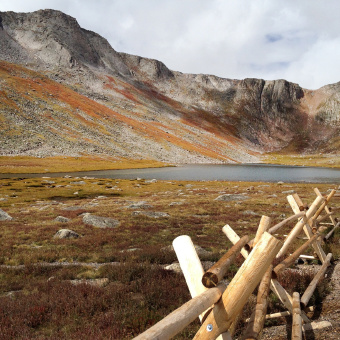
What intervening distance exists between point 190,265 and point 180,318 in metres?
1.29

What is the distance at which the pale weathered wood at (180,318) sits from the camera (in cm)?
261

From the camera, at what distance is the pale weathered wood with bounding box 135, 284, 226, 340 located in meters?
2.61

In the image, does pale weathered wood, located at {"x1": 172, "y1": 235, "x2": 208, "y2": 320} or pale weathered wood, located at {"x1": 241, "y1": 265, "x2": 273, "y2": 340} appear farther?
pale weathered wood, located at {"x1": 241, "y1": 265, "x2": 273, "y2": 340}

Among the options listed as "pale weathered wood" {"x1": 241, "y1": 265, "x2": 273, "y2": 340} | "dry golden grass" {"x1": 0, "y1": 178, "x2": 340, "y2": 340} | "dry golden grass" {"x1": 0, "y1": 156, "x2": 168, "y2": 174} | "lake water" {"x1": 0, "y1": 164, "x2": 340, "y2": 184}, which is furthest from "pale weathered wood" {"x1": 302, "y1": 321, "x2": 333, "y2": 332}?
"dry golden grass" {"x1": 0, "y1": 156, "x2": 168, "y2": 174}

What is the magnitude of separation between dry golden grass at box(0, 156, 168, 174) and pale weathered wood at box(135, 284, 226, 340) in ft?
316

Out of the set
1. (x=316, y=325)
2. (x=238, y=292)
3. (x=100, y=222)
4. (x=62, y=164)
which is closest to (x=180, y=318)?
(x=238, y=292)

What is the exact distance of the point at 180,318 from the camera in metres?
2.90

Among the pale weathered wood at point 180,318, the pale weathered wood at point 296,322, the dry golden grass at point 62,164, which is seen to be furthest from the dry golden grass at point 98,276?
the dry golden grass at point 62,164

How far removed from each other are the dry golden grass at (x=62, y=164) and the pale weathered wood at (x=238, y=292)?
96441 mm

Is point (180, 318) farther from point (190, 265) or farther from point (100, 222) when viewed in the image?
point (100, 222)

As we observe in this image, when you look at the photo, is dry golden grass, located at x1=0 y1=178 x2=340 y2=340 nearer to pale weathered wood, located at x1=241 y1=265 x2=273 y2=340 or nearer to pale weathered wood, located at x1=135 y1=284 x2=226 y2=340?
pale weathered wood, located at x1=241 y1=265 x2=273 y2=340

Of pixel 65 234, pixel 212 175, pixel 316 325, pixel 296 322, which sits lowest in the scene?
pixel 212 175

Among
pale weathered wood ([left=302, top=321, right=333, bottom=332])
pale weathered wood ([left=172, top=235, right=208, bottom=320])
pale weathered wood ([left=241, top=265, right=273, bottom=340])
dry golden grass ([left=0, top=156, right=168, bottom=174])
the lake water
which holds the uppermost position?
pale weathered wood ([left=172, top=235, right=208, bottom=320])

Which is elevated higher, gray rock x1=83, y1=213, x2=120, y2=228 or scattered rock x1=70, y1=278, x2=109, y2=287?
scattered rock x1=70, y1=278, x2=109, y2=287
